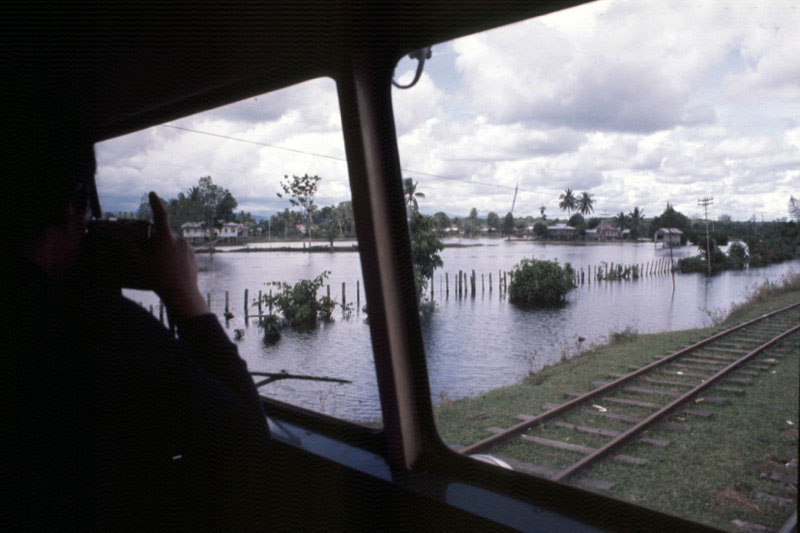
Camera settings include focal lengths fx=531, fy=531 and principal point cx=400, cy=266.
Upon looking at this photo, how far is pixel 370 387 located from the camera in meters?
2.14

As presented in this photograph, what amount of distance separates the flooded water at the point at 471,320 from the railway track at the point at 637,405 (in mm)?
178

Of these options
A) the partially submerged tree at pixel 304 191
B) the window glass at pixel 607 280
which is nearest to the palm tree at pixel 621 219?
the window glass at pixel 607 280

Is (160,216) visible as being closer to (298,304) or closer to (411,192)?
(411,192)

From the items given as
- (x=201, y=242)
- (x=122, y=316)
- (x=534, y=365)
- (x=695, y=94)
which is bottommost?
(x=534, y=365)

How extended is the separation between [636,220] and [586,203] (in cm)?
16

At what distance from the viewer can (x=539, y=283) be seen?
229cm

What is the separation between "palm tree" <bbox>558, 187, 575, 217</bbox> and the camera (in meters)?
1.77

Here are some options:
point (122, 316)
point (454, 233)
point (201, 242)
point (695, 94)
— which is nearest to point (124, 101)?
point (201, 242)

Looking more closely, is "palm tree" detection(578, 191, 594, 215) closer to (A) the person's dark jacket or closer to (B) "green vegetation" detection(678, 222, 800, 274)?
(B) "green vegetation" detection(678, 222, 800, 274)

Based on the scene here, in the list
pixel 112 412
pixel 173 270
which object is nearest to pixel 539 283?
pixel 173 270

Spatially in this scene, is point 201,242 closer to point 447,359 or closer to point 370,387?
point 370,387

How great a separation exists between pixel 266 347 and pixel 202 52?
1329mm

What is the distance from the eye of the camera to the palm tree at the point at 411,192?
1954 mm

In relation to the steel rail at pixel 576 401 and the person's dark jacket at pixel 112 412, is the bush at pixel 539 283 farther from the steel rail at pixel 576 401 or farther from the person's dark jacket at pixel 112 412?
the person's dark jacket at pixel 112 412
